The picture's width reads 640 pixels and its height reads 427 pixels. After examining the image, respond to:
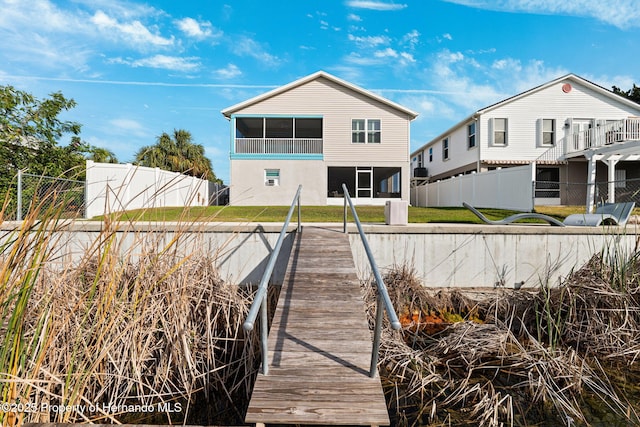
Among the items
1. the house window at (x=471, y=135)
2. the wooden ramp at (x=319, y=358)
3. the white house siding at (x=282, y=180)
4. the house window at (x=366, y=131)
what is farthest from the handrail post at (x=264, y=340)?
the house window at (x=471, y=135)

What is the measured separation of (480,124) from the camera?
19.1 m

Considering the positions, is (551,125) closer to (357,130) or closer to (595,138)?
(595,138)

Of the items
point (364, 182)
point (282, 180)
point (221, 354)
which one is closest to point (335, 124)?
point (282, 180)

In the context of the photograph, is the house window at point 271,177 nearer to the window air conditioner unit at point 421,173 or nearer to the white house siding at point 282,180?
the white house siding at point 282,180

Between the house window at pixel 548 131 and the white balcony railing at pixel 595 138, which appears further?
the house window at pixel 548 131

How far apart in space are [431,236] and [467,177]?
13.7 metres

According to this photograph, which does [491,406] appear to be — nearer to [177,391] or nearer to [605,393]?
[605,393]

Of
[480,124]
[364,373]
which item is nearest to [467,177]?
[480,124]

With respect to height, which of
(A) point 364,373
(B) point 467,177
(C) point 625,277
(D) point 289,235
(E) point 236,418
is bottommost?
(E) point 236,418

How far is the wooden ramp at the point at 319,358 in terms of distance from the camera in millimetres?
2441

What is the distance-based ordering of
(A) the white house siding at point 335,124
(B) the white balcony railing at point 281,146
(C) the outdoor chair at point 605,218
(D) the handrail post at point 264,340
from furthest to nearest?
(B) the white balcony railing at point 281,146 < (A) the white house siding at point 335,124 < (C) the outdoor chair at point 605,218 < (D) the handrail post at point 264,340

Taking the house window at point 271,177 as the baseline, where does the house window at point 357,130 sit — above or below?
above

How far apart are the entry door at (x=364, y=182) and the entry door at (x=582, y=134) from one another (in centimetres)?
1131

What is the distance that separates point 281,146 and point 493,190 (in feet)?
36.2
